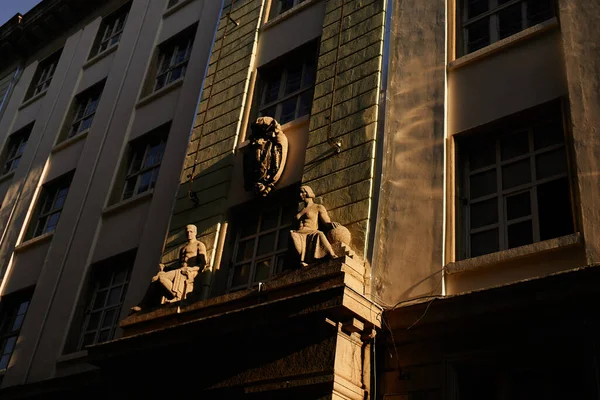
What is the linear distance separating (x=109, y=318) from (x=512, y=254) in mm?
7959

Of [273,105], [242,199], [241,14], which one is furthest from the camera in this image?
[241,14]

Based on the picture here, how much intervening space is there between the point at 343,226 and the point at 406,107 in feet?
6.35

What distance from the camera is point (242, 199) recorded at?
11.0 metres

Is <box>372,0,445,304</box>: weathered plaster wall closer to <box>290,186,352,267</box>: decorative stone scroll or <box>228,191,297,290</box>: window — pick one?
<box>290,186,352,267</box>: decorative stone scroll

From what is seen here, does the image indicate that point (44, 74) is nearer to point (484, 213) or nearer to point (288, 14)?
point (288, 14)

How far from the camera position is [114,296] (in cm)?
1291

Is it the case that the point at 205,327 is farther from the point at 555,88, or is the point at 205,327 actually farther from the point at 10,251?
the point at 10,251

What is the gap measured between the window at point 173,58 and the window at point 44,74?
5855mm

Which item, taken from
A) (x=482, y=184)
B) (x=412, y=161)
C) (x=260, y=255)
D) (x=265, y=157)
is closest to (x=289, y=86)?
(x=265, y=157)

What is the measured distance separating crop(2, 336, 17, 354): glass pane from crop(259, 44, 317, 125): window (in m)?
7.33

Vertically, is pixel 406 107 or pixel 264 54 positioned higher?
pixel 264 54

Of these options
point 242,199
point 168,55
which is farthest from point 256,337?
point 168,55

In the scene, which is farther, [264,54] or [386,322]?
[264,54]

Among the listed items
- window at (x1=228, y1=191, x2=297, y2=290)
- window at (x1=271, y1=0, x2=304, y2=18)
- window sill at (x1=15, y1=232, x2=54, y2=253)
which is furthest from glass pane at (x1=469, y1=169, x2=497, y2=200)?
window sill at (x1=15, y1=232, x2=54, y2=253)
